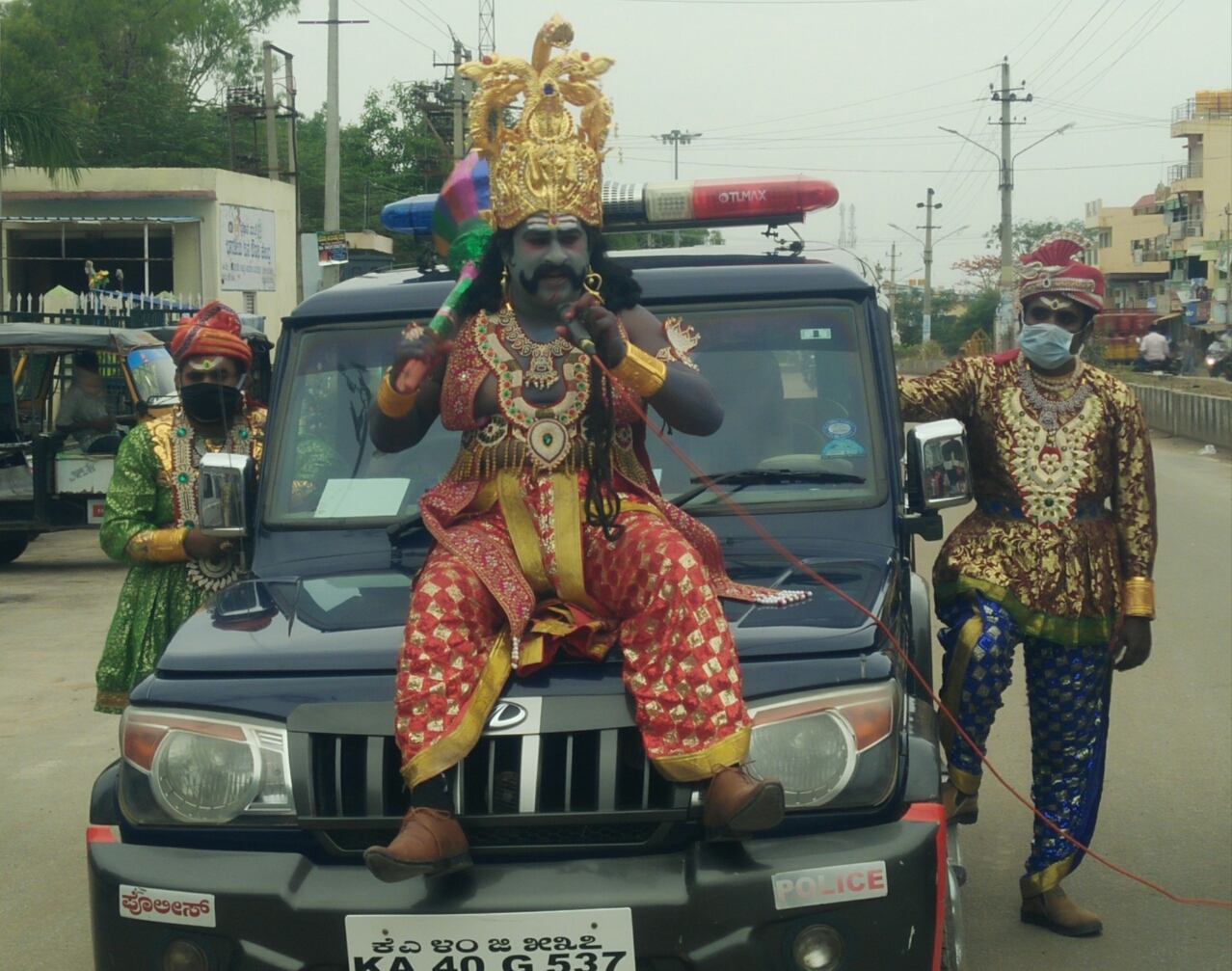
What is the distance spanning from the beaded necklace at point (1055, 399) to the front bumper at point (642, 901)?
6.56ft

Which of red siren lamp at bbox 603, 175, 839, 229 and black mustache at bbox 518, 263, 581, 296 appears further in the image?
red siren lamp at bbox 603, 175, 839, 229

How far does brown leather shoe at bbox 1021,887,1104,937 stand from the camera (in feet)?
15.1

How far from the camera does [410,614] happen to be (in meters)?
3.09

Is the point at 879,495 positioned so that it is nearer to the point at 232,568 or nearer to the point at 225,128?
the point at 232,568

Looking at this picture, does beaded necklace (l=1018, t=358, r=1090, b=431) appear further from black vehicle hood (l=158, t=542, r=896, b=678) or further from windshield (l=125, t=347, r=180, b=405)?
windshield (l=125, t=347, r=180, b=405)

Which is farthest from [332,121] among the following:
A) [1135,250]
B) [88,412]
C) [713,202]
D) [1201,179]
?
[1135,250]

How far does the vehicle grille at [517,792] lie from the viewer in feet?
9.57

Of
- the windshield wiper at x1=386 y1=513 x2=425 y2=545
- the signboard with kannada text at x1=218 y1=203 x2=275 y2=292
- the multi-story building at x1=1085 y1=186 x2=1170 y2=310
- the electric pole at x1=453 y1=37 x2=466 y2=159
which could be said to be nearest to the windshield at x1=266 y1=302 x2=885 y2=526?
the windshield wiper at x1=386 y1=513 x2=425 y2=545

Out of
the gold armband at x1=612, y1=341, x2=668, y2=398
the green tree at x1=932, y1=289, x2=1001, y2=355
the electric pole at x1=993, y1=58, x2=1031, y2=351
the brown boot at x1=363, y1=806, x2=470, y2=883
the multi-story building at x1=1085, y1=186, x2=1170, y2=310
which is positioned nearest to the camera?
the brown boot at x1=363, y1=806, x2=470, y2=883

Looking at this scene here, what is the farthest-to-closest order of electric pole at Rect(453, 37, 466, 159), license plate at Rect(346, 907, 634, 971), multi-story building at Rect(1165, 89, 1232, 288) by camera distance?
1. multi-story building at Rect(1165, 89, 1232, 288)
2. electric pole at Rect(453, 37, 466, 159)
3. license plate at Rect(346, 907, 634, 971)

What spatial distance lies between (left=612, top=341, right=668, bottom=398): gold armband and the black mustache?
0.90 ft

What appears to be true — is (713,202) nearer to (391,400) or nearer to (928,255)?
(391,400)

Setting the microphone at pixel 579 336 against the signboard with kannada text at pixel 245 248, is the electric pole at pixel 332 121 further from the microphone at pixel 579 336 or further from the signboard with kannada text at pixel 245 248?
the microphone at pixel 579 336

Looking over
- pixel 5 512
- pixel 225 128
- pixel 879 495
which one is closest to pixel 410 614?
pixel 879 495
